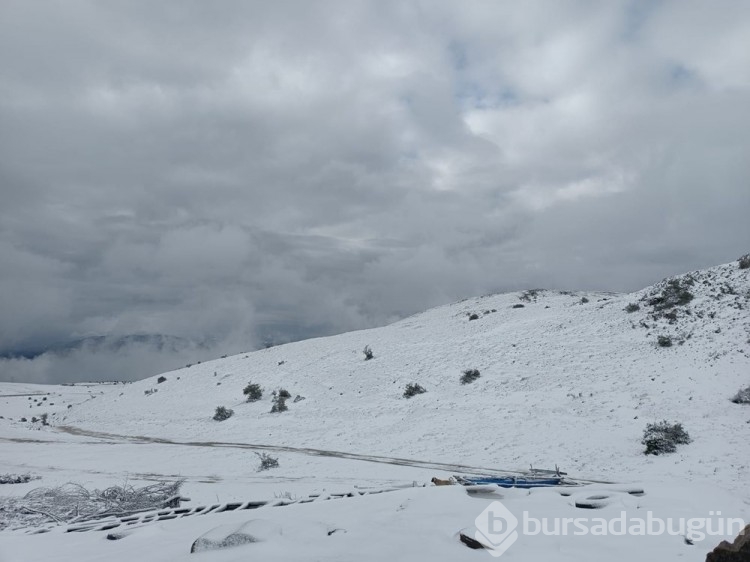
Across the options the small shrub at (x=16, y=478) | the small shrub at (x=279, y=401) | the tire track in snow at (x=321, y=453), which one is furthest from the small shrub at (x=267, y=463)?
the small shrub at (x=279, y=401)

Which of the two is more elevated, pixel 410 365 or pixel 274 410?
pixel 410 365

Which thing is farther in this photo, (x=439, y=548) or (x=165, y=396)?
(x=165, y=396)

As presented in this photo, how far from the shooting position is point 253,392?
39.5 m

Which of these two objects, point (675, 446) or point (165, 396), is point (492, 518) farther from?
point (165, 396)

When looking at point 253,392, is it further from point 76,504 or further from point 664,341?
point 664,341

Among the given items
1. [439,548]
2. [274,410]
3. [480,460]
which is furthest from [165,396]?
[439,548]

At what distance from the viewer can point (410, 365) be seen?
3822 centimetres

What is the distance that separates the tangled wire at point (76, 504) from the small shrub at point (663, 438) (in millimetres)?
15899

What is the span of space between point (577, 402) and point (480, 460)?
723 centimetres

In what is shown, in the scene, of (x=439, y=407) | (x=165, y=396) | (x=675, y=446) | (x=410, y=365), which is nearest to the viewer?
(x=675, y=446)

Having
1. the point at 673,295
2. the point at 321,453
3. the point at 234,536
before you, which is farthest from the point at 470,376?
the point at 234,536

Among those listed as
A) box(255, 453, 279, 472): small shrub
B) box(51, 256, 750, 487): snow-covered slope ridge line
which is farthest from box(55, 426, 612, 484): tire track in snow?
box(255, 453, 279, 472): small shrub

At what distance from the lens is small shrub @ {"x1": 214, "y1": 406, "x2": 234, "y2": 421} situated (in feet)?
116

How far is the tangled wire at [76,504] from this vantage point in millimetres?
13047
